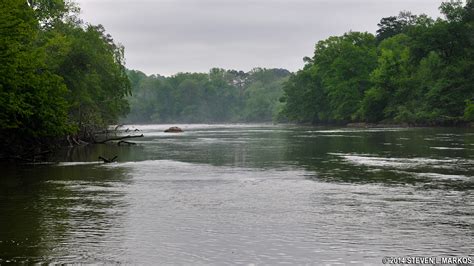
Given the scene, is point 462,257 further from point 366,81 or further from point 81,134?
point 366,81

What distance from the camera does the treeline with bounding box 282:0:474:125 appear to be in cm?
9100

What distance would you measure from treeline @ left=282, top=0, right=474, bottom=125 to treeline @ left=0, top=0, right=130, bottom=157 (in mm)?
51264

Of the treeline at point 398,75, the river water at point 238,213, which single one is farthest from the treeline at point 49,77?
the treeline at point 398,75

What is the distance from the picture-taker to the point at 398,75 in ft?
361

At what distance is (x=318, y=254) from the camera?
483 inches

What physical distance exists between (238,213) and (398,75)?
99.0 meters

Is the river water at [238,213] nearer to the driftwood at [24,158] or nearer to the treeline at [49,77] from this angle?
the driftwood at [24,158]

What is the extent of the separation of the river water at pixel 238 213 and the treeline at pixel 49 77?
4.52m

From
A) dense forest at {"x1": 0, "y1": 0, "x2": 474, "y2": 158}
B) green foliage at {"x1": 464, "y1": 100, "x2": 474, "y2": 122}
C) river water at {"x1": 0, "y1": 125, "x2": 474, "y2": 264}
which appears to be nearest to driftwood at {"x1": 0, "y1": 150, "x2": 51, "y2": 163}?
dense forest at {"x1": 0, "y1": 0, "x2": 474, "y2": 158}

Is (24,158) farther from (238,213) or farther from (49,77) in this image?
(238,213)

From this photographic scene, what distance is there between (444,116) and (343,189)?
73329 millimetres

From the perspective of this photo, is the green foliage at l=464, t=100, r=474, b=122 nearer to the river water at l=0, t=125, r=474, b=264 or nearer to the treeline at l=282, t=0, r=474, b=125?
the treeline at l=282, t=0, r=474, b=125

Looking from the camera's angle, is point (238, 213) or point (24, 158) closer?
point (238, 213)

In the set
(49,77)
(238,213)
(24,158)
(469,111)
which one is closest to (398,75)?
(469,111)
